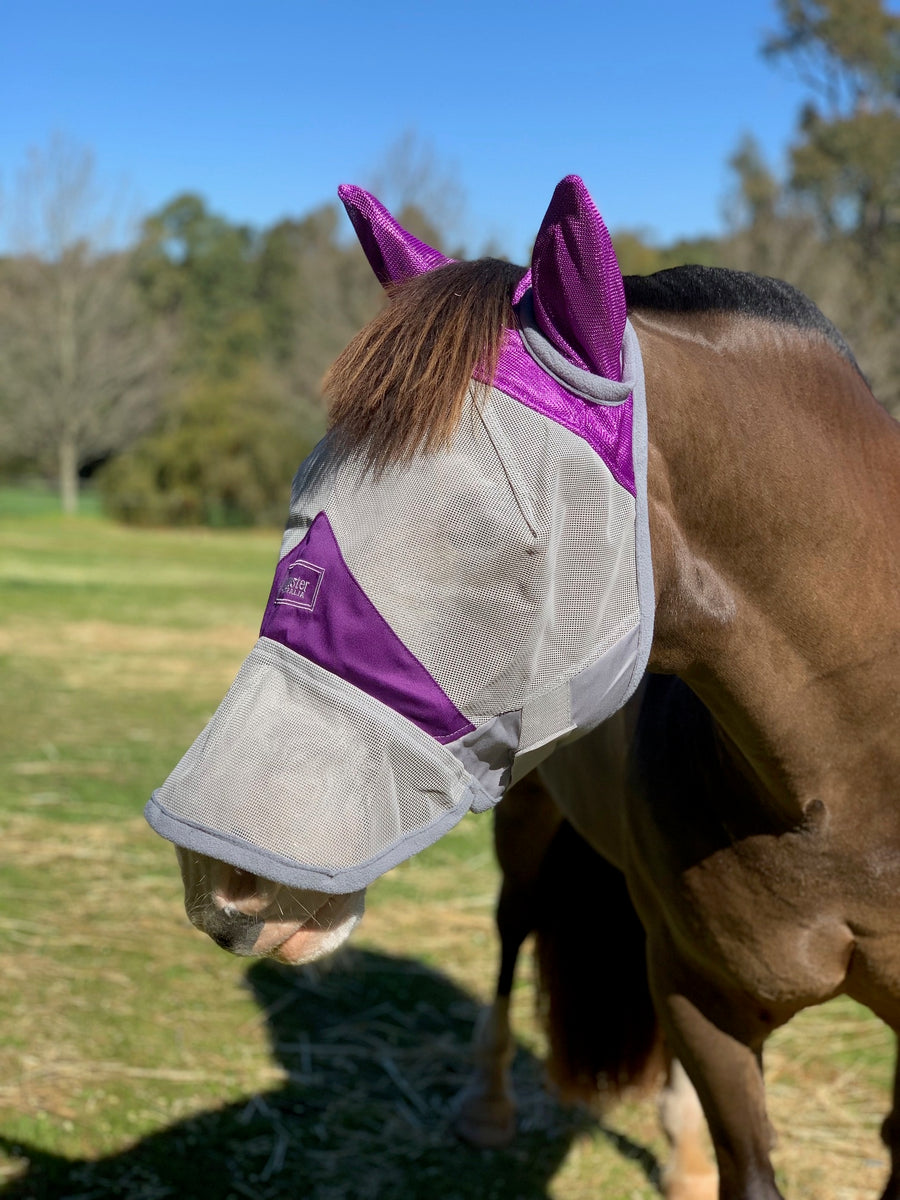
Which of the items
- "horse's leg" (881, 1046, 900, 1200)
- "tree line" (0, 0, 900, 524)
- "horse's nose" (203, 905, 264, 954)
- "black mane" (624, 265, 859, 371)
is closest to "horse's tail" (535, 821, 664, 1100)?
"horse's leg" (881, 1046, 900, 1200)

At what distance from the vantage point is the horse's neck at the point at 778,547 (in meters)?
1.32

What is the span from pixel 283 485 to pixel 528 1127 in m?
27.0

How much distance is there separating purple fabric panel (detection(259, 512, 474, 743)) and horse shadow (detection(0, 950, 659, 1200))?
2034mm

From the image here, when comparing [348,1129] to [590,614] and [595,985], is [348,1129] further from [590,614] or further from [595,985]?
[590,614]

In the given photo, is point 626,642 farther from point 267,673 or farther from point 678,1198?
point 678,1198

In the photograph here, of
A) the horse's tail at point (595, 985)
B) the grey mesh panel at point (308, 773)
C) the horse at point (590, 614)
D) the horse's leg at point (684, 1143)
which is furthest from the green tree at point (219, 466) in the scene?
the grey mesh panel at point (308, 773)

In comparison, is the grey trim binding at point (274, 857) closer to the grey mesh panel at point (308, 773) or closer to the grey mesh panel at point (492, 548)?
the grey mesh panel at point (308, 773)

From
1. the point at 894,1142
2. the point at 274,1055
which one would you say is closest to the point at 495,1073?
the point at 274,1055

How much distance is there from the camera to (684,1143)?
274 cm

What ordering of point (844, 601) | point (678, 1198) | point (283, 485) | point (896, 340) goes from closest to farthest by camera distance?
point (844, 601), point (678, 1198), point (896, 340), point (283, 485)

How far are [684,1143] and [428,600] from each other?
2.20m

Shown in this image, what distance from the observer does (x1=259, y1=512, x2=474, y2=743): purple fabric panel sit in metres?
1.11

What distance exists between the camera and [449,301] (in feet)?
3.95

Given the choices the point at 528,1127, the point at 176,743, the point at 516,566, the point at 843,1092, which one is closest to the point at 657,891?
the point at 516,566
